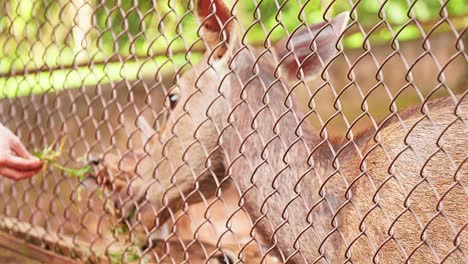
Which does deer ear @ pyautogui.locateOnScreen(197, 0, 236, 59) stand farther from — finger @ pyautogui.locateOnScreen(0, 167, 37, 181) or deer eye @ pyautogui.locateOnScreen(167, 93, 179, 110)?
finger @ pyautogui.locateOnScreen(0, 167, 37, 181)

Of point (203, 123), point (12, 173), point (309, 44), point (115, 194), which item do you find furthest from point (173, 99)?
point (12, 173)

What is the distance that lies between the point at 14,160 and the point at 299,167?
5.04ft

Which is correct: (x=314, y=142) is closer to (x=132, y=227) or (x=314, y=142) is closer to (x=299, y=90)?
(x=132, y=227)

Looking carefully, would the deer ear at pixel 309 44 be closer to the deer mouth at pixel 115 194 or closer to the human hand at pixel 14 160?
the deer mouth at pixel 115 194

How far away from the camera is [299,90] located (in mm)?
7609

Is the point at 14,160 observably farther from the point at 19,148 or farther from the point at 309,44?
the point at 309,44

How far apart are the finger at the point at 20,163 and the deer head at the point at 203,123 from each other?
0.40 meters

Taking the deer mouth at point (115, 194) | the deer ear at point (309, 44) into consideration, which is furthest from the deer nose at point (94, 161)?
the deer ear at point (309, 44)

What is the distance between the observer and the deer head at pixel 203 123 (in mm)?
→ 4262

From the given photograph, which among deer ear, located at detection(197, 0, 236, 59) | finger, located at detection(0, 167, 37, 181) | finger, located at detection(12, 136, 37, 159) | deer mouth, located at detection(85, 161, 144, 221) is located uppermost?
deer ear, located at detection(197, 0, 236, 59)

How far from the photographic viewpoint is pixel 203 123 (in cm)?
425

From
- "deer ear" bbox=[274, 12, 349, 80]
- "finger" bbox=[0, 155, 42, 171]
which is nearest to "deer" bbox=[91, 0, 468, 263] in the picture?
"deer ear" bbox=[274, 12, 349, 80]

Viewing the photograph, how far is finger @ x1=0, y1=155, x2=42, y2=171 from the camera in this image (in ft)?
14.0

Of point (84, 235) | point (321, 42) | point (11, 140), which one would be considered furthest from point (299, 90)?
point (11, 140)
